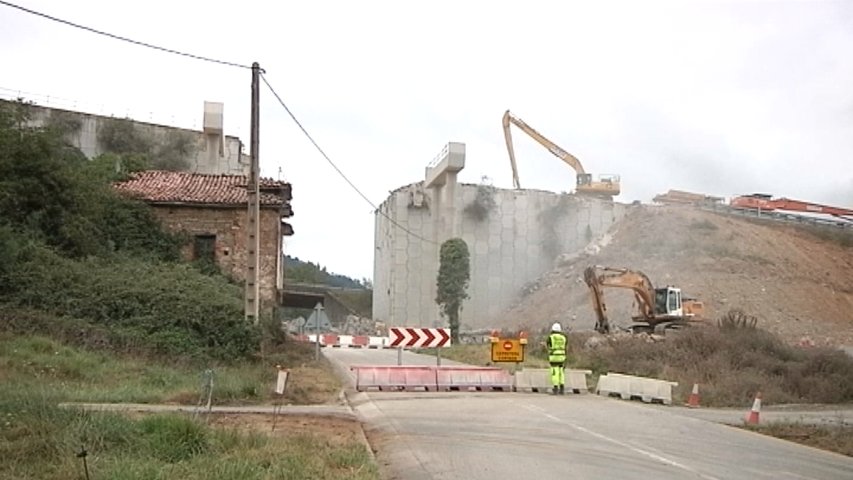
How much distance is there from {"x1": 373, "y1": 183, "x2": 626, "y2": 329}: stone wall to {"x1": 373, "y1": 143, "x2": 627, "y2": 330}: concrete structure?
73 mm

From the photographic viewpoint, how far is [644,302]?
144ft

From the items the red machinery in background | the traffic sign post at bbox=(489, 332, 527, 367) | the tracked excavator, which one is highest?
the red machinery in background

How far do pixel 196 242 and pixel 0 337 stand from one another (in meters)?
14.1

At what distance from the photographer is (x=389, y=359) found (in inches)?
1580

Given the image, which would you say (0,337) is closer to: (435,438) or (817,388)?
(435,438)

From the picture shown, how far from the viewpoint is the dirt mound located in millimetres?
61156

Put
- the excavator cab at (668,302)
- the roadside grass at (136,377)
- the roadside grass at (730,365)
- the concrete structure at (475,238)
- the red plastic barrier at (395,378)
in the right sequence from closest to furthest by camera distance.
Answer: the roadside grass at (136,377) < the red plastic barrier at (395,378) < the roadside grass at (730,365) < the excavator cab at (668,302) < the concrete structure at (475,238)

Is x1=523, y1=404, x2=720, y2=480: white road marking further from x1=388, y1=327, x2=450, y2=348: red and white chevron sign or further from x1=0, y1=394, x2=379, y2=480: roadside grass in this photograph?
x1=388, y1=327, x2=450, y2=348: red and white chevron sign

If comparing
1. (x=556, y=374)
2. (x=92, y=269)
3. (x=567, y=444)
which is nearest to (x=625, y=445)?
(x=567, y=444)

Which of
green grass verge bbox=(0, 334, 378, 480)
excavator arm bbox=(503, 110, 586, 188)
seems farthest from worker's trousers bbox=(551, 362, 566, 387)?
excavator arm bbox=(503, 110, 586, 188)

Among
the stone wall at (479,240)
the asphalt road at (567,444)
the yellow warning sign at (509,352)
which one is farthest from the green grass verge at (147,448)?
the stone wall at (479,240)

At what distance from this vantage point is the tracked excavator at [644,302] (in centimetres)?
4209

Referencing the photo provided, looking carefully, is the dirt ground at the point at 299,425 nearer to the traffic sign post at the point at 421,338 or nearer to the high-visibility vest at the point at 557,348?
the high-visibility vest at the point at 557,348

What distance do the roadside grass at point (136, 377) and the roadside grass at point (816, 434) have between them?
32.0ft
